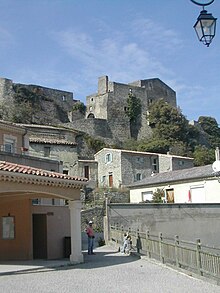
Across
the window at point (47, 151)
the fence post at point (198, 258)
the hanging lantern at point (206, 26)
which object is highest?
the window at point (47, 151)

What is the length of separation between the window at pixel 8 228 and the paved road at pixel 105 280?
446cm

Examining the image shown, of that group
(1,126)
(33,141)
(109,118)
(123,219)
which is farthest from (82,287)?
(109,118)

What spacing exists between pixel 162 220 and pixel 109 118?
42.7 m

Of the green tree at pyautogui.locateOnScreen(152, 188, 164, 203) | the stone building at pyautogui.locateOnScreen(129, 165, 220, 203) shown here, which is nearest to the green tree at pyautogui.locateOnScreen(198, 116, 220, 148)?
the stone building at pyautogui.locateOnScreen(129, 165, 220, 203)

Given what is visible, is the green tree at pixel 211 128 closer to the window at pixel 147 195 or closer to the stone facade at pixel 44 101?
the stone facade at pixel 44 101

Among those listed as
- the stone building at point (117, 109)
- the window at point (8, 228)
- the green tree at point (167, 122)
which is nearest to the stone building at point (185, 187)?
the window at point (8, 228)

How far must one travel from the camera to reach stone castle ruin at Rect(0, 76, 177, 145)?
213ft

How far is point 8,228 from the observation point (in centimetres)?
1941

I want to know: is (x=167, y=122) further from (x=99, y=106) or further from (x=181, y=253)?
(x=181, y=253)

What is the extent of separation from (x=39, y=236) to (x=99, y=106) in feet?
175

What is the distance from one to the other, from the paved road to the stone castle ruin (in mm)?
49496

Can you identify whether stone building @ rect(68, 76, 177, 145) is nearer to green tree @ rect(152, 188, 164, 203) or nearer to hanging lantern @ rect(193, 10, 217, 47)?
green tree @ rect(152, 188, 164, 203)

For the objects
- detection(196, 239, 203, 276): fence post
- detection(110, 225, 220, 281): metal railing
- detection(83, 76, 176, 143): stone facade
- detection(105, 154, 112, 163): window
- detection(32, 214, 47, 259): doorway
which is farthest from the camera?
detection(83, 76, 176, 143): stone facade

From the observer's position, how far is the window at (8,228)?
19.3 meters
